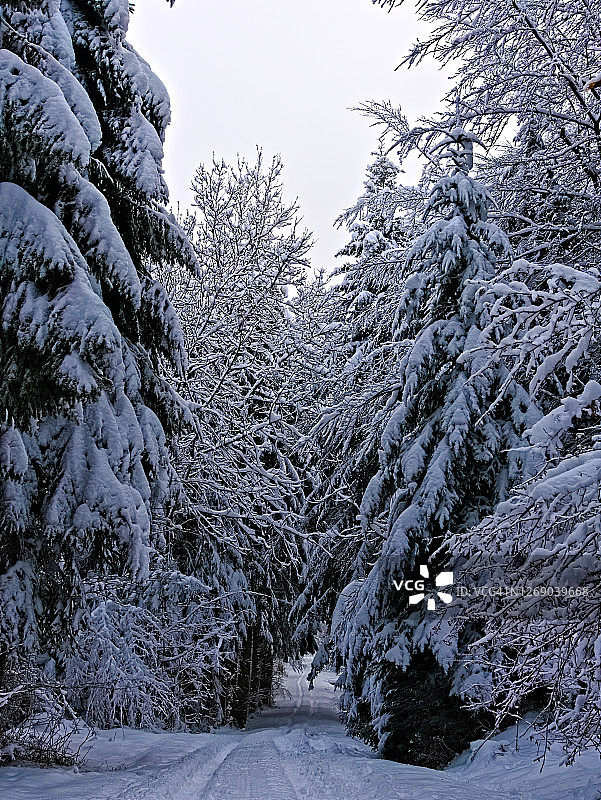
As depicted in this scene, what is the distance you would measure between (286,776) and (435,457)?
440 centimetres

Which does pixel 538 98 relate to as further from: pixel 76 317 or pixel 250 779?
pixel 250 779

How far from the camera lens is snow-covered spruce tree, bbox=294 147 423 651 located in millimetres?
13492

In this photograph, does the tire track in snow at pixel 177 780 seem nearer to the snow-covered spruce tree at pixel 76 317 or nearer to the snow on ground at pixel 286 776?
the snow on ground at pixel 286 776

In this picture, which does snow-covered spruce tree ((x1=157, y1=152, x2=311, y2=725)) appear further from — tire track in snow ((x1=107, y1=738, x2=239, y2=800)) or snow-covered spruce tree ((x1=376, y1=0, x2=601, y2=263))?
snow-covered spruce tree ((x1=376, y1=0, x2=601, y2=263))

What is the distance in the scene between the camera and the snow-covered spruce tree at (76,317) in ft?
20.3

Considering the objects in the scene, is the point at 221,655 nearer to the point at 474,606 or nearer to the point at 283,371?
the point at 283,371

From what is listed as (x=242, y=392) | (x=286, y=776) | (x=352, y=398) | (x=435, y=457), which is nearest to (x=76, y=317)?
(x=435, y=457)

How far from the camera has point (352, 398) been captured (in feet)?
43.7

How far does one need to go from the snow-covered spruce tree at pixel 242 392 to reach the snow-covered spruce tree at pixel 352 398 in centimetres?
87

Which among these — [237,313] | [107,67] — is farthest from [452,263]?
[237,313]

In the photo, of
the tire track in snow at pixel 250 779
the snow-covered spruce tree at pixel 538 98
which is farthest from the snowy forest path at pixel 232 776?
the snow-covered spruce tree at pixel 538 98

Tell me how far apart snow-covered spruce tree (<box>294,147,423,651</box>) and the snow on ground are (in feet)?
14.5

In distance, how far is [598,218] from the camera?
376 inches

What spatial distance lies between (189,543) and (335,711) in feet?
42.6
